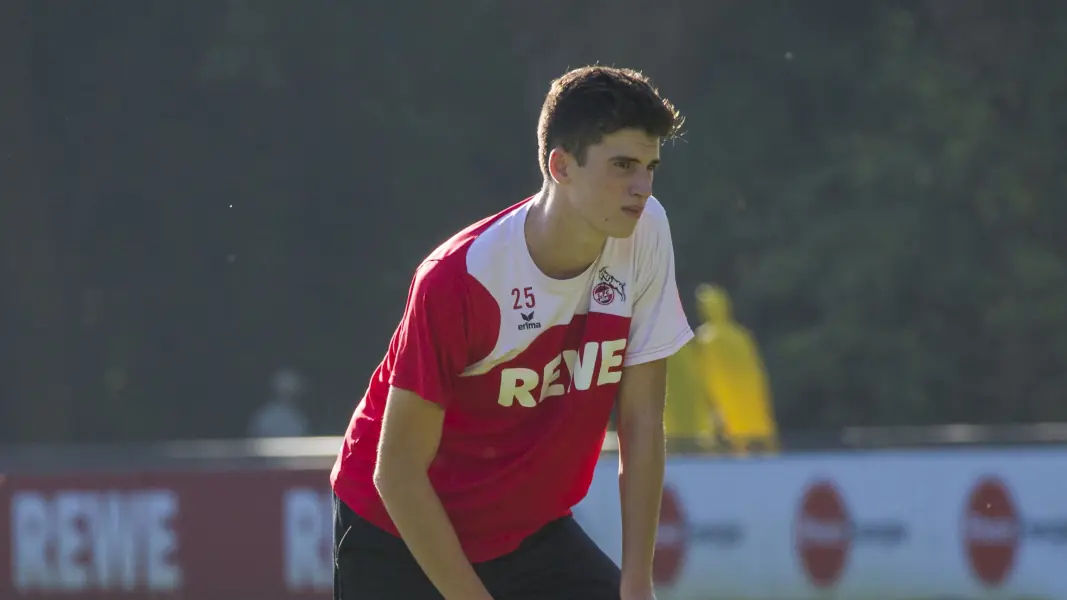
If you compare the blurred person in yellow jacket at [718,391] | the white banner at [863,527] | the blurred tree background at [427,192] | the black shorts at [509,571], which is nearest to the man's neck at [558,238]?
the black shorts at [509,571]

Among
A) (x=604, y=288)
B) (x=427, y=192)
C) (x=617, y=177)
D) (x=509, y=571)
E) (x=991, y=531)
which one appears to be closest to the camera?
(x=617, y=177)

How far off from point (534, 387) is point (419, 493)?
1.21ft

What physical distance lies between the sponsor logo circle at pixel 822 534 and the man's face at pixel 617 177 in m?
6.15

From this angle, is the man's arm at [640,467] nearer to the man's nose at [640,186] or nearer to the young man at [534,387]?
the young man at [534,387]

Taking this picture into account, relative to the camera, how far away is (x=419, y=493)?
10.9 ft

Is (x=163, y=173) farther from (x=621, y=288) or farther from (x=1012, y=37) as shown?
(x=621, y=288)

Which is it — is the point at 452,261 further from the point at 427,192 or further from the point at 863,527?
the point at 427,192

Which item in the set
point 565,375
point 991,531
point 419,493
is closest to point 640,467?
point 565,375

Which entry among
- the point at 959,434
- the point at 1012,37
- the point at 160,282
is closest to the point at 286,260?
Result: the point at 160,282

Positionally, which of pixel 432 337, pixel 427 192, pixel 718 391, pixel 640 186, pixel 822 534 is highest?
pixel 427 192

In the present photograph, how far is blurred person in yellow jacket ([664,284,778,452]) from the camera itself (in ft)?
38.5

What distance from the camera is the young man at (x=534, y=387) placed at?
3.30 metres

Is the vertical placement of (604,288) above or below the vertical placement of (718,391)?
above

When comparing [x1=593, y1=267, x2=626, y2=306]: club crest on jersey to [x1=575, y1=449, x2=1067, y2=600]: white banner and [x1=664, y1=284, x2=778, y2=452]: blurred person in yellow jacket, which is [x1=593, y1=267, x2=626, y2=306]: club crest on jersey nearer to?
[x1=575, y1=449, x2=1067, y2=600]: white banner
